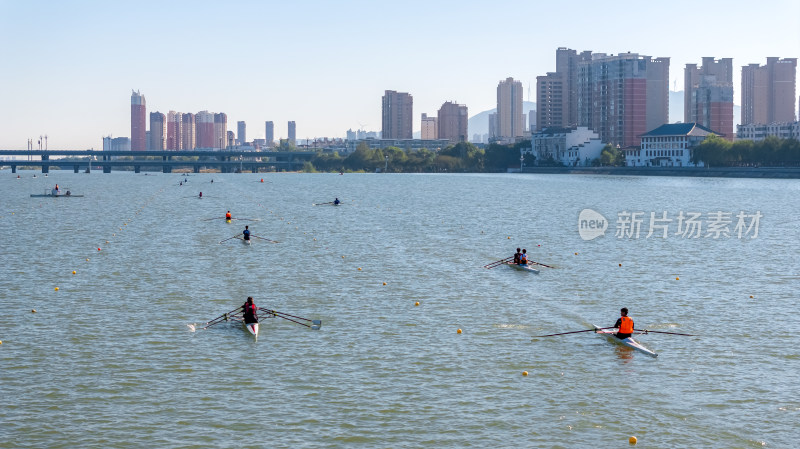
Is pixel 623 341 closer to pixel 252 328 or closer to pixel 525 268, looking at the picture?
pixel 252 328

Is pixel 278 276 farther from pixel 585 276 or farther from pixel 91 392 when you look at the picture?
pixel 91 392

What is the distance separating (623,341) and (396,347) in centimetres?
939

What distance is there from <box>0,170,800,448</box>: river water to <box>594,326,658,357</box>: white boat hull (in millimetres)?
552

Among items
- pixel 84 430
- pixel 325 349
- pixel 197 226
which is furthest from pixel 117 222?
pixel 84 430

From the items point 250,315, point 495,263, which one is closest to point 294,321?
point 250,315

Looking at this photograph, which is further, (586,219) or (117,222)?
(586,219)

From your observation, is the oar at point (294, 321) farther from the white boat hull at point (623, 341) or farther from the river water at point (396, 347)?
the white boat hull at point (623, 341)

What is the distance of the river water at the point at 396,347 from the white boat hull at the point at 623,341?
0.55 meters

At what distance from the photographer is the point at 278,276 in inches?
2189

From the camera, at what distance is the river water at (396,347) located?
2667 centimetres

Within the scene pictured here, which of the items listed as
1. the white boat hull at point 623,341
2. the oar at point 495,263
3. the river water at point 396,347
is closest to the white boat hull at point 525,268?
the river water at point 396,347

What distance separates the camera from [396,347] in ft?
118

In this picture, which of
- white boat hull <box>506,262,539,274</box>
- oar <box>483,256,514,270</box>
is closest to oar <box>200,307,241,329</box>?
white boat hull <box>506,262,539,274</box>

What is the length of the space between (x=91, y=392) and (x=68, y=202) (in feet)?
416
